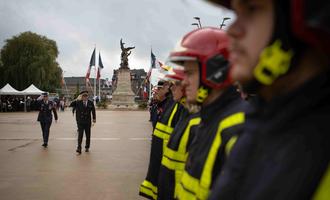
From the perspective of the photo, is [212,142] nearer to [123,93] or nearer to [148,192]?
[148,192]

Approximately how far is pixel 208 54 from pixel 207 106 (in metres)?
0.43

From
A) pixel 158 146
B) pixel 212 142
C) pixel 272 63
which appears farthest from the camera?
pixel 158 146

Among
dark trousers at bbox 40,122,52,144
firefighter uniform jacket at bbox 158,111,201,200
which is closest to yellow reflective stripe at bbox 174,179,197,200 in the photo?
firefighter uniform jacket at bbox 158,111,201,200

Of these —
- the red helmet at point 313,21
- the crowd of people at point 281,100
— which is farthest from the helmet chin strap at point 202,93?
the red helmet at point 313,21

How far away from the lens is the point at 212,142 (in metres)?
2.30

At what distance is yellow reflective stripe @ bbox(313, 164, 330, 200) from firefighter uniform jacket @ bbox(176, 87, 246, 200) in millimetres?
902

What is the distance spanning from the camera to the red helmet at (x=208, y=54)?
2758mm

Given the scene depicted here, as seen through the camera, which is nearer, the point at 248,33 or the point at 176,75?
the point at 248,33

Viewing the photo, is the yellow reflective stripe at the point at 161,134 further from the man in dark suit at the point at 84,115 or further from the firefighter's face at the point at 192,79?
the man in dark suit at the point at 84,115

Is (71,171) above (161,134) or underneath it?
underneath

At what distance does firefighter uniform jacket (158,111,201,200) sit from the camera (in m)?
3.50

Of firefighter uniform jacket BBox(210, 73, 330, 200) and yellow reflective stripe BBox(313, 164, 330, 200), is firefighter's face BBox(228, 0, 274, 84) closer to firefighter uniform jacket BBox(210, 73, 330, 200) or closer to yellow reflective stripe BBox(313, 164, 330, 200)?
firefighter uniform jacket BBox(210, 73, 330, 200)

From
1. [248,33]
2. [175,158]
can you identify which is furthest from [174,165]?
[248,33]

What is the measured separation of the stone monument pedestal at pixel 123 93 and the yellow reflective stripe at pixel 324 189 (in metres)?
56.7
